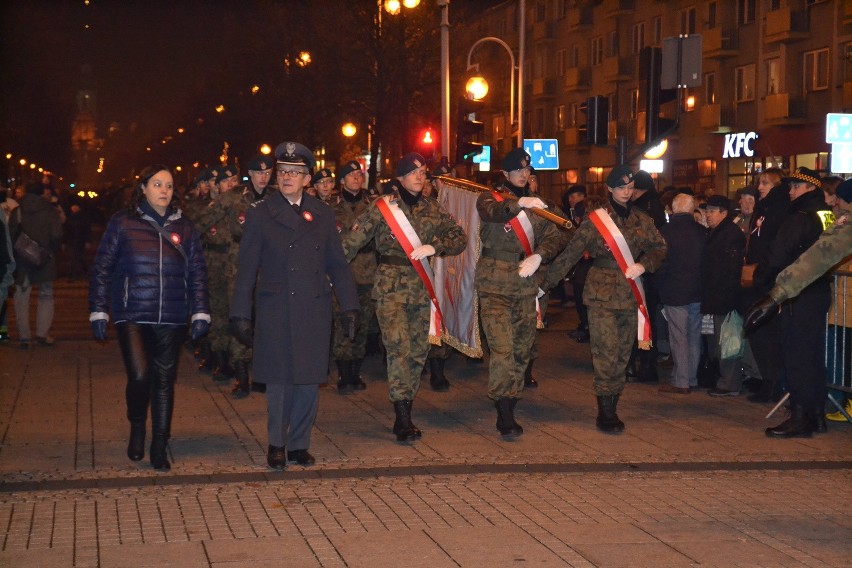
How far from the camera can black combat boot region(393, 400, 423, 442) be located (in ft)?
31.3

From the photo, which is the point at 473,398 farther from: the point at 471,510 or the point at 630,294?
the point at 471,510

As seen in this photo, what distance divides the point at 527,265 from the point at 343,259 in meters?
1.60

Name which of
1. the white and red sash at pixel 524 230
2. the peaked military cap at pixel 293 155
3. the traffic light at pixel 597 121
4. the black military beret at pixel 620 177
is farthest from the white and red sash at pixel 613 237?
the traffic light at pixel 597 121

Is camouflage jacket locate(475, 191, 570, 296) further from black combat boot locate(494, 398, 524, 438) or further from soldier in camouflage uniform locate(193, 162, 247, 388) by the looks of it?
soldier in camouflage uniform locate(193, 162, 247, 388)

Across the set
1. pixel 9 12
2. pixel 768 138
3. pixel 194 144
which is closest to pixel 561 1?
pixel 768 138

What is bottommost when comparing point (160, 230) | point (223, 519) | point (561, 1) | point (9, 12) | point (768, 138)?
point (223, 519)

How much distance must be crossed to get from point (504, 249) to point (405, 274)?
0.79 metres

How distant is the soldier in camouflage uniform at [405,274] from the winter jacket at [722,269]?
327 centimetres

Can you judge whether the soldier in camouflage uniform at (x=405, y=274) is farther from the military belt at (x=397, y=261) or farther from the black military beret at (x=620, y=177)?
the black military beret at (x=620, y=177)

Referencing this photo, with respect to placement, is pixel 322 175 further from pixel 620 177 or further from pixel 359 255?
pixel 620 177

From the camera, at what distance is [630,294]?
1016 cm

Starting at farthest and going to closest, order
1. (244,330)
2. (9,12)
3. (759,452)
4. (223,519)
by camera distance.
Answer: (9,12)
(759,452)
(244,330)
(223,519)

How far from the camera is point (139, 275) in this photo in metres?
8.48

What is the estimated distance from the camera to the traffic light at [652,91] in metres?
13.8
